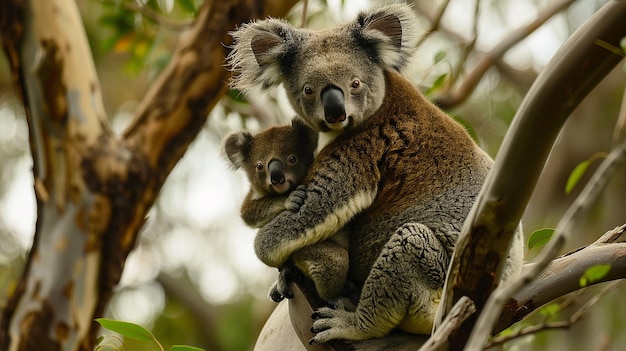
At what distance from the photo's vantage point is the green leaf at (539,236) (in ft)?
10.6

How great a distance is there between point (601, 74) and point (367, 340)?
157 centimetres

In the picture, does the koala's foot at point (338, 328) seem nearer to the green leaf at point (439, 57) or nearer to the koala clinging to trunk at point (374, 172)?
the koala clinging to trunk at point (374, 172)

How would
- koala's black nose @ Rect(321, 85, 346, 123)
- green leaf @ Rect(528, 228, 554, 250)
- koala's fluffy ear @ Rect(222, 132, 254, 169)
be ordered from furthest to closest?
koala's fluffy ear @ Rect(222, 132, 254, 169) → green leaf @ Rect(528, 228, 554, 250) → koala's black nose @ Rect(321, 85, 346, 123)

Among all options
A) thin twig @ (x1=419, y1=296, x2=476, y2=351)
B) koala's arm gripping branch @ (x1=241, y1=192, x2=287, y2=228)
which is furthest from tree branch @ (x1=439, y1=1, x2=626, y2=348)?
koala's arm gripping branch @ (x1=241, y1=192, x2=287, y2=228)

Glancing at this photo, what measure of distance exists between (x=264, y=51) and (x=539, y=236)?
5.09 ft

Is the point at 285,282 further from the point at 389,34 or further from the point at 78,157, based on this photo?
the point at 78,157

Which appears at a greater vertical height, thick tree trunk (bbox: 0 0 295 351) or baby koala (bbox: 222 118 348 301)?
thick tree trunk (bbox: 0 0 295 351)

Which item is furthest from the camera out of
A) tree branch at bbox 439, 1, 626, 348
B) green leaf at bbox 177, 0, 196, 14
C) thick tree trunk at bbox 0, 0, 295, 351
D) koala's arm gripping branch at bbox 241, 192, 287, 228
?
green leaf at bbox 177, 0, 196, 14

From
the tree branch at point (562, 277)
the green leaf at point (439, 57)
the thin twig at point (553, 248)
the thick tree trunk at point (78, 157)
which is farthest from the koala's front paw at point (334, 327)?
the thick tree trunk at point (78, 157)

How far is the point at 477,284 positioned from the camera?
90.1 inches

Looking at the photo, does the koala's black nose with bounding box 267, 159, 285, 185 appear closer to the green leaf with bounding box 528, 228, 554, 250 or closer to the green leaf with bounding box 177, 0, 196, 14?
the green leaf with bounding box 528, 228, 554, 250

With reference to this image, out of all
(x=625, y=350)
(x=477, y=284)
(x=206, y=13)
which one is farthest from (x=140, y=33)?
(x=625, y=350)

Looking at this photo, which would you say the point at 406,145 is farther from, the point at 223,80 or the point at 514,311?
the point at 223,80

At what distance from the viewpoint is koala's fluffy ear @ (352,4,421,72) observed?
3.40 metres
